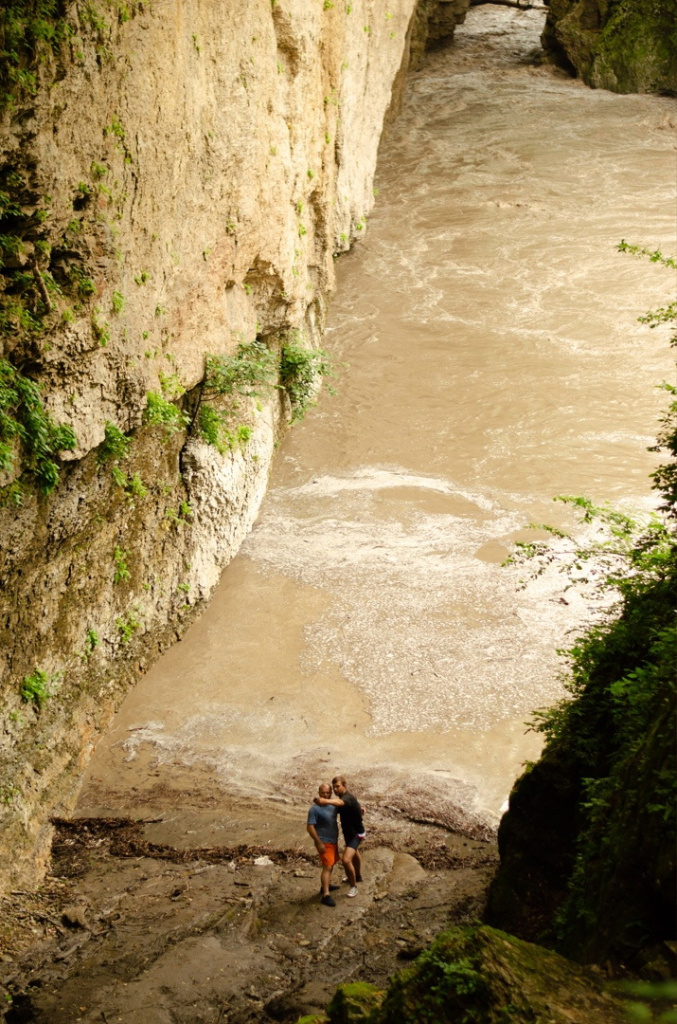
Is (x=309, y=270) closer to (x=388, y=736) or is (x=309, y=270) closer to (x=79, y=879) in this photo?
(x=388, y=736)

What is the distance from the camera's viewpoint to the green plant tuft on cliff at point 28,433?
702 centimetres

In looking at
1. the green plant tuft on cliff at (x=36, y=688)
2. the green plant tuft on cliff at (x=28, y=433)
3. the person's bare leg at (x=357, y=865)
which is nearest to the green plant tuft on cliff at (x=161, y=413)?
Result: the green plant tuft on cliff at (x=28, y=433)

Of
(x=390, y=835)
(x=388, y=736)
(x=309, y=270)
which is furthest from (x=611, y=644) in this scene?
(x=309, y=270)

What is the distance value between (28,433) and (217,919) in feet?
13.9

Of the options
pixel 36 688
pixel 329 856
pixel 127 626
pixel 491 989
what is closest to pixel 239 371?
pixel 127 626

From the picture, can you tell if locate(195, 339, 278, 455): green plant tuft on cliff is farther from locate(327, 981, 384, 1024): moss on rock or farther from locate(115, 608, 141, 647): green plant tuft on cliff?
locate(327, 981, 384, 1024): moss on rock

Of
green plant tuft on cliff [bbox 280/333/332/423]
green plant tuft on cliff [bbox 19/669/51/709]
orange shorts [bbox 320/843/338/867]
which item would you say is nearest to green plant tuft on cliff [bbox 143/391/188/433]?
green plant tuft on cliff [bbox 19/669/51/709]

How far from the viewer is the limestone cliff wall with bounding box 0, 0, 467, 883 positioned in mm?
7316

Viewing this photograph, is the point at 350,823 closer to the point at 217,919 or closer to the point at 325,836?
the point at 325,836

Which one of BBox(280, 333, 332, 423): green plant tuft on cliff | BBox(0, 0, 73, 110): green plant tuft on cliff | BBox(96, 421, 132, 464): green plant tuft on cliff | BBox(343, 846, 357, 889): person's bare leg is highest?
BBox(0, 0, 73, 110): green plant tuft on cliff

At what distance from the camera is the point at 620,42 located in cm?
2605

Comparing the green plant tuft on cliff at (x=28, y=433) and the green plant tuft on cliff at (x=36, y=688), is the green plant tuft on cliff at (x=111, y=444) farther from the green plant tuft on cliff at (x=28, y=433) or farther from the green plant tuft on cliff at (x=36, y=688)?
the green plant tuft on cliff at (x=36, y=688)

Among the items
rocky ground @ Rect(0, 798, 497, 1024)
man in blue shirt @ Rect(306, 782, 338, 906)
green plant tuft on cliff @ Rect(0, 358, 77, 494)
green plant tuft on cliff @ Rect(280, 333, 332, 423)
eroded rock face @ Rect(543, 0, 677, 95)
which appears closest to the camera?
rocky ground @ Rect(0, 798, 497, 1024)

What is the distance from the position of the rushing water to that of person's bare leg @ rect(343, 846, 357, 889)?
1536mm
